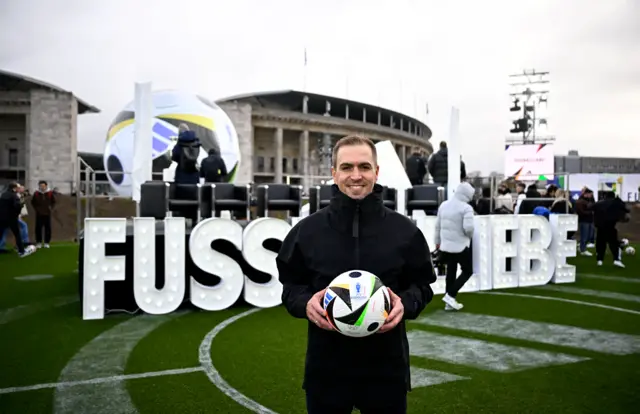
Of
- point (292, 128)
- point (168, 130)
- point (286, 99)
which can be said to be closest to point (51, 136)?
point (168, 130)

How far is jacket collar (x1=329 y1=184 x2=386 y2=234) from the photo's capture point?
2514 millimetres

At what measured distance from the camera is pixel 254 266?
8695mm

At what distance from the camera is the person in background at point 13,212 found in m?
15.6

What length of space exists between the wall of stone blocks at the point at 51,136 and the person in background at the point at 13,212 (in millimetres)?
40887

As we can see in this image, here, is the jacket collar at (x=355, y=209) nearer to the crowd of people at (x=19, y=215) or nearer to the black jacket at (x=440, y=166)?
A: the black jacket at (x=440, y=166)

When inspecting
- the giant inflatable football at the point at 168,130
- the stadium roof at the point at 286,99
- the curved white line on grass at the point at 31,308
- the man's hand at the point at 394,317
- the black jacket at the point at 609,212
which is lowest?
the curved white line on grass at the point at 31,308

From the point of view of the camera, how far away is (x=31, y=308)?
8.57m

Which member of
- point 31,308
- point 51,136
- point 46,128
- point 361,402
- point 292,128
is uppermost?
point 292,128

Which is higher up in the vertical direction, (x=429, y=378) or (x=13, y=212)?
(x=13, y=212)

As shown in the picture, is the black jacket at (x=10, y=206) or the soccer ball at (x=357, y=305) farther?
the black jacket at (x=10, y=206)

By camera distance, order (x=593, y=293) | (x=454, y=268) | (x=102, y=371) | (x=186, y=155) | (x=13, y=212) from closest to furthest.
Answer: (x=102, y=371) < (x=454, y=268) < (x=593, y=293) < (x=186, y=155) < (x=13, y=212)

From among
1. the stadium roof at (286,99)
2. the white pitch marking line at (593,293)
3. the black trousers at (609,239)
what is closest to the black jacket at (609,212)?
the black trousers at (609,239)

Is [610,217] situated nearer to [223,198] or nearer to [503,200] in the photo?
[503,200]

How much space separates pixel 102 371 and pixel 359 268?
409 cm
